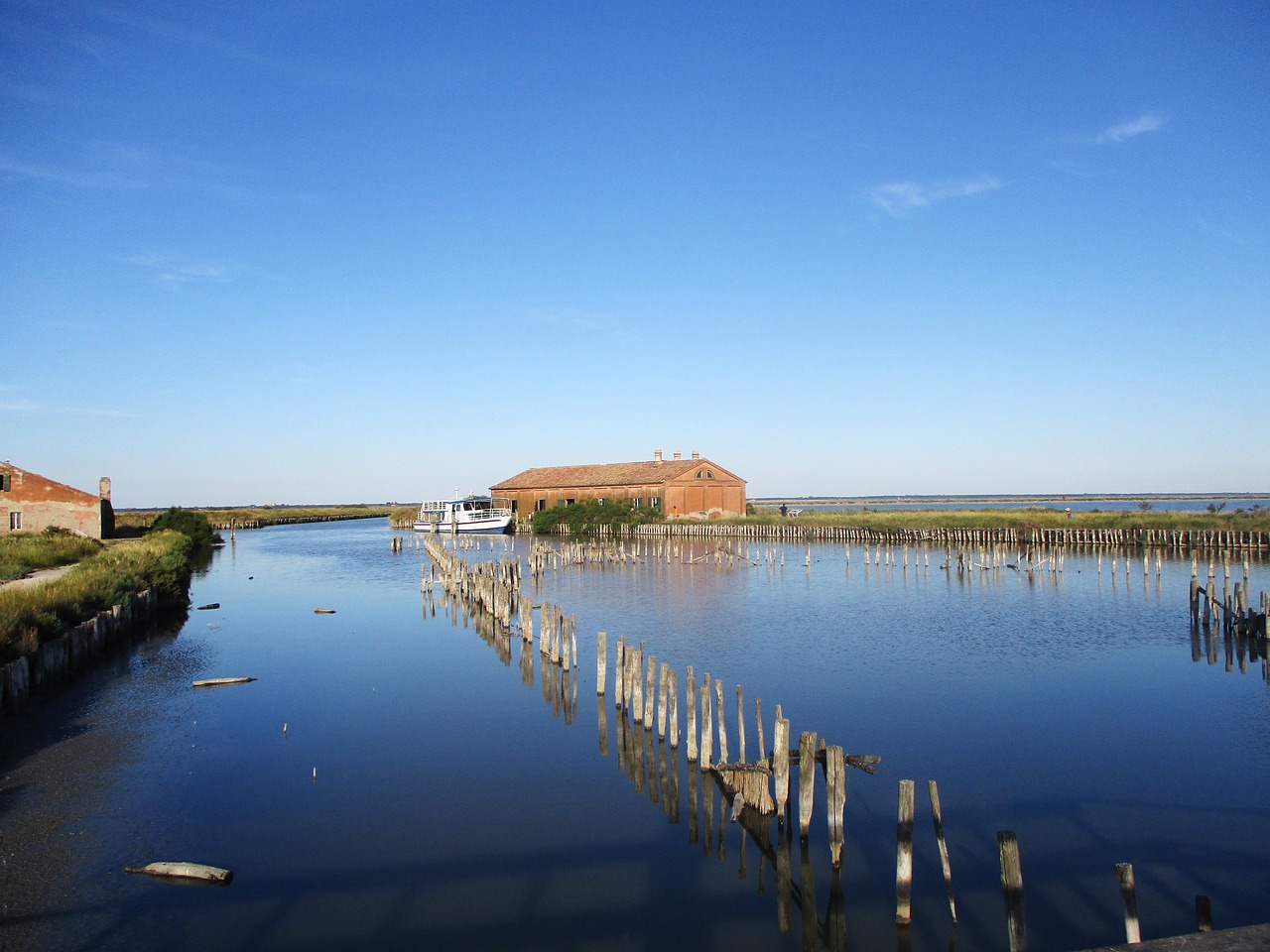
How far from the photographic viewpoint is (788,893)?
8.68m

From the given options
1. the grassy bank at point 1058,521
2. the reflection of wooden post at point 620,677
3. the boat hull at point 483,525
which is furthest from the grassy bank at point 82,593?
the grassy bank at point 1058,521

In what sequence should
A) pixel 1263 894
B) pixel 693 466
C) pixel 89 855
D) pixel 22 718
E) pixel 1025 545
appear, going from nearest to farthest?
pixel 1263 894
pixel 89 855
pixel 22 718
pixel 1025 545
pixel 693 466

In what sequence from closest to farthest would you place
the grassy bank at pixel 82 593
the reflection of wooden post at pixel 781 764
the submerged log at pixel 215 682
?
1. the reflection of wooden post at pixel 781 764
2. the grassy bank at pixel 82 593
3. the submerged log at pixel 215 682

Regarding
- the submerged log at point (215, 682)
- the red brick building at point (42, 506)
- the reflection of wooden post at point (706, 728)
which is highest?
the red brick building at point (42, 506)

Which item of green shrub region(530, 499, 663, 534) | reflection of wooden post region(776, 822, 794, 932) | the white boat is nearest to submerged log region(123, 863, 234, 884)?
reflection of wooden post region(776, 822, 794, 932)

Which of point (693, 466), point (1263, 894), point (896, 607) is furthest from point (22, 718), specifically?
point (693, 466)

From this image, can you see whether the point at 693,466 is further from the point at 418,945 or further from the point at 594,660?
the point at 418,945

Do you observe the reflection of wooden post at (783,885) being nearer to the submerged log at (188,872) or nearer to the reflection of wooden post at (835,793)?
the reflection of wooden post at (835,793)

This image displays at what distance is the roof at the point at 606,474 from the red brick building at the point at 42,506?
119ft

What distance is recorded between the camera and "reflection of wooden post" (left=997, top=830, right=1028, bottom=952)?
645 cm

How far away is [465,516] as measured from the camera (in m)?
74.5

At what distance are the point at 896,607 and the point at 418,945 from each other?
886 inches

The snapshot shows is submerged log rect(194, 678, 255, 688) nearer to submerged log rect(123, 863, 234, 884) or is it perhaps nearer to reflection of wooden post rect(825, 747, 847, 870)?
submerged log rect(123, 863, 234, 884)

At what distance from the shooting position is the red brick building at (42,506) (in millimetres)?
44469
